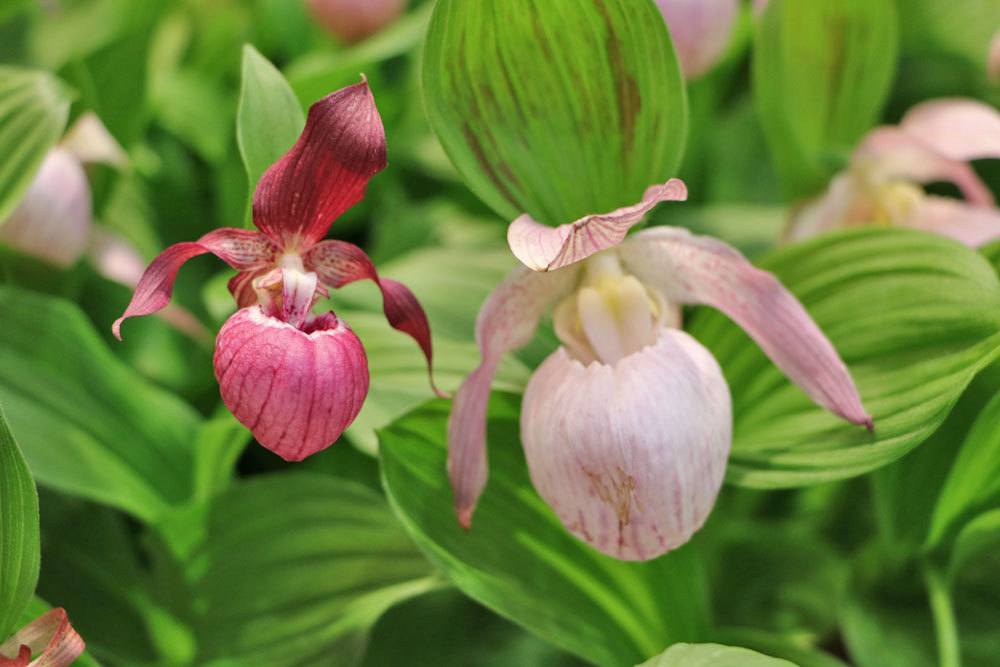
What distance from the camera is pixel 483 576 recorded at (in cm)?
73

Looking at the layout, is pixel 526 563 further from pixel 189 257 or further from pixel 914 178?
pixel 914 178

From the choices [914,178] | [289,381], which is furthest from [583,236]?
[914,178]

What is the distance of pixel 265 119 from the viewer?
670 mm

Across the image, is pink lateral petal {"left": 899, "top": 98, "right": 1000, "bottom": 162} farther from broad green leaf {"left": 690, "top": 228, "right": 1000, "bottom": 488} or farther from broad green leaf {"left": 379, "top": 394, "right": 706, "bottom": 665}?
broad green leaf {"left": 379, "top": 394, "right": 706, "bottom": 665}

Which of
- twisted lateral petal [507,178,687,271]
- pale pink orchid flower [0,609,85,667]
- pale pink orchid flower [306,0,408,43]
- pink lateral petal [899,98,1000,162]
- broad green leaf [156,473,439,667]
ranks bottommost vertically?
broad green leaf [156,473,439,667]

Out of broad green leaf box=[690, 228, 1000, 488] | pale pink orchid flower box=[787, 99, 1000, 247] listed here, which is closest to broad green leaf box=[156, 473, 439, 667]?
broad green leaf box=[690, 228, 1000, 488]

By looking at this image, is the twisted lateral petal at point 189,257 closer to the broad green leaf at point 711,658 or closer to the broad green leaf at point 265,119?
the broad green leaf at point 265,119

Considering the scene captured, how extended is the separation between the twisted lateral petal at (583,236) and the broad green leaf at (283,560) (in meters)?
0.31

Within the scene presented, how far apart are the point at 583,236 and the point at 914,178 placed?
511 mm

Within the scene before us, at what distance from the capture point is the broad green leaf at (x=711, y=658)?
60 cm

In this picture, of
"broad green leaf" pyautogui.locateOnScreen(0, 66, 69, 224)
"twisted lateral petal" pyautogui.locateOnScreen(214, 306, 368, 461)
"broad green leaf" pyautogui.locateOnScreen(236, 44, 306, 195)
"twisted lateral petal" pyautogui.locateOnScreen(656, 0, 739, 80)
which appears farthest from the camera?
"twisted lateral petal" pyautogui.locateOnScreen(656, 0, 739, 80)

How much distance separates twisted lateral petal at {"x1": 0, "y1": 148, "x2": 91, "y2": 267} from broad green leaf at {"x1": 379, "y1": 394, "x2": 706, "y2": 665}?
15.9 inches

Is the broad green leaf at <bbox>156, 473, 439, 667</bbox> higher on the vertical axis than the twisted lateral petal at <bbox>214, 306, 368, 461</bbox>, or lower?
lower

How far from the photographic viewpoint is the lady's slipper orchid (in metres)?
0.55
